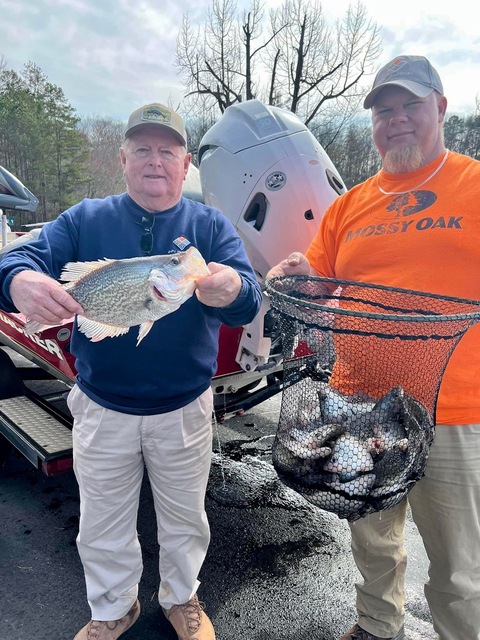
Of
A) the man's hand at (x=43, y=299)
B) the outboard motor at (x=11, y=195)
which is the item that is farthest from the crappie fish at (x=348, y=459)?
the outboard motor at (x=11, y=195)

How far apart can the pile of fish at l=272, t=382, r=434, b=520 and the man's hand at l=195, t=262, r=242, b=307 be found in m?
0.51

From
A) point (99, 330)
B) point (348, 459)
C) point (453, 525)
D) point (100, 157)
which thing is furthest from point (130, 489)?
point (100, 157)

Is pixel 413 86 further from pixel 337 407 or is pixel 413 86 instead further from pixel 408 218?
pixel 337 407

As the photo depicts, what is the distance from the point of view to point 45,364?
3943 millimetres

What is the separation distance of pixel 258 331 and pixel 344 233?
3.28 ft

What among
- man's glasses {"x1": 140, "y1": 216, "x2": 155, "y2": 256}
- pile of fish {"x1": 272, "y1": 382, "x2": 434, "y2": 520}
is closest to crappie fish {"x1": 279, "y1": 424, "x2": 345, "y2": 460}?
pile of fish {"x1": 272, "y1": 382, "x2": 434, "y2": 520}

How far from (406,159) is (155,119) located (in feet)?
3.68

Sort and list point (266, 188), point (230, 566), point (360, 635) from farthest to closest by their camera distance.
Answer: point (266, 188), point (230, 566), point (360, 635)

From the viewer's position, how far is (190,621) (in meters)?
2.30

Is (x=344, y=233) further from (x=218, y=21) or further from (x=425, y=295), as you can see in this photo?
(x=218, y=21)

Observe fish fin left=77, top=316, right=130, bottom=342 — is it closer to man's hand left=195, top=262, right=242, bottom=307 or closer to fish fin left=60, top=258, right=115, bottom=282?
fish fin left=60, top=258, right=115, bottom=282

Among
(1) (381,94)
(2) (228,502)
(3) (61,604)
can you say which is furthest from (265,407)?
(1) (381,94)

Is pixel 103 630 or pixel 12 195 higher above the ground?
pixel 12 195

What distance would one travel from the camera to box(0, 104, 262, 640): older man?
2.02 meters
